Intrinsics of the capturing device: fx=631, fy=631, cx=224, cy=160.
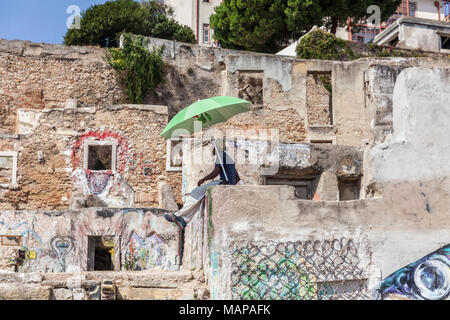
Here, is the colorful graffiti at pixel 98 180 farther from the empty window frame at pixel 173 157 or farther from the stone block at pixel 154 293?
the stone block at pixel 154 293

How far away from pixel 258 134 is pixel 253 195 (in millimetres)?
10666

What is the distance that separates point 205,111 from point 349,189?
4.97 m

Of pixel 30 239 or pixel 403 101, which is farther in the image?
pixel 30 239

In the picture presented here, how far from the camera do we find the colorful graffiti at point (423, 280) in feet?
25.6

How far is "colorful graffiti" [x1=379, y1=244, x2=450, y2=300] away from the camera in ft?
25.6

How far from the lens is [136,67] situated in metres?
19.6

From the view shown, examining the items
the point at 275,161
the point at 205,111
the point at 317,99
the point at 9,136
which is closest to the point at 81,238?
the point at 275,161

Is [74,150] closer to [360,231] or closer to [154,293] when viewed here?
[154,293]

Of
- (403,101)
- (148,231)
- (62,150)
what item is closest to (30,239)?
(148,231)

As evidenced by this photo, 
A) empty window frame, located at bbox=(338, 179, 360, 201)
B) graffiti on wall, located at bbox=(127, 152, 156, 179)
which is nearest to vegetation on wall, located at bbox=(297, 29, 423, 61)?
graffiti on wall, located at bbox=(127, 152, 156, 179)

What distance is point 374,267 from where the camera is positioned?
7785 mm
